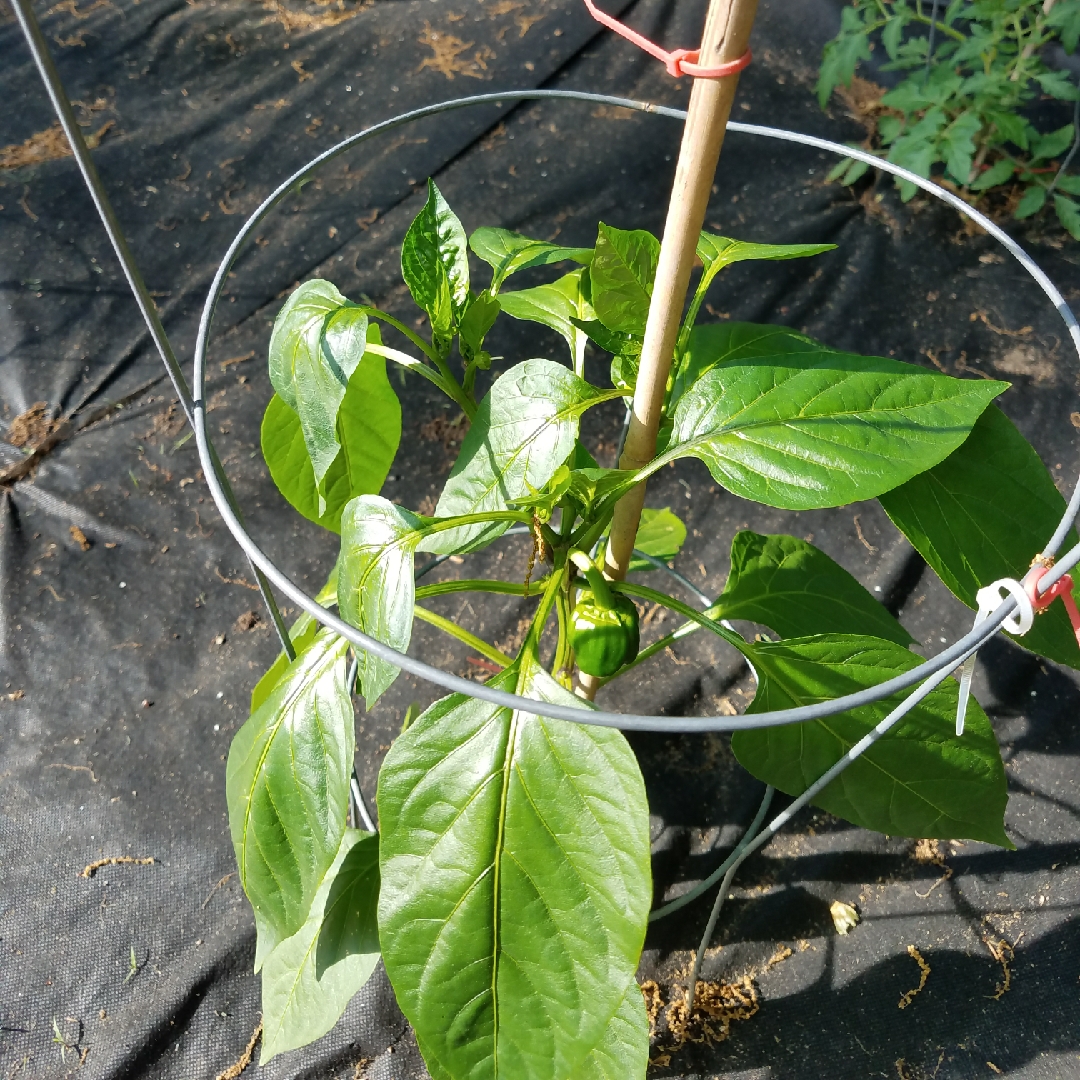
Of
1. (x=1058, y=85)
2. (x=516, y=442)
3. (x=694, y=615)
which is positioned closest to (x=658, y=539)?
(x=694, y=615)

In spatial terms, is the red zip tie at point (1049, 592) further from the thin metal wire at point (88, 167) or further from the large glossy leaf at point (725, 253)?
the thin metal wire at point (88, 167)

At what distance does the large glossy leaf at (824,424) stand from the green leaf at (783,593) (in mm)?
231

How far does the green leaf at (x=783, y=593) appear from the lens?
805 millimetres

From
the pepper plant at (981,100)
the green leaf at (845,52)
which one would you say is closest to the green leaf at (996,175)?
→ the pepper plant at (981,100)

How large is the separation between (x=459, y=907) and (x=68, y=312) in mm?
1563

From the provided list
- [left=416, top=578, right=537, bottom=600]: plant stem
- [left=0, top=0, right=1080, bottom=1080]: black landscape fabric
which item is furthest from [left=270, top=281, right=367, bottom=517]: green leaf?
[left=0, top=0, right=1080, bottom=1080]: black landscape fabric

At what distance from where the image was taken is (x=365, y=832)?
0.88 metres

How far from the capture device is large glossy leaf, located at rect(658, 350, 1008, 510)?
552mm

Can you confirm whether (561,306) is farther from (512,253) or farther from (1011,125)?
(1011,125)

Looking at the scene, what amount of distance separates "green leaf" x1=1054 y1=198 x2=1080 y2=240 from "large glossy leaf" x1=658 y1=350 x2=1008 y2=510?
4.76ft

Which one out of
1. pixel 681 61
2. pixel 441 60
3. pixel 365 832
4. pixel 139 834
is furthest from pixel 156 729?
pixel 441 60

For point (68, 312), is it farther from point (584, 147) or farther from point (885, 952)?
point (885, 952)

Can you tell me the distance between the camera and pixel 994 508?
64cm

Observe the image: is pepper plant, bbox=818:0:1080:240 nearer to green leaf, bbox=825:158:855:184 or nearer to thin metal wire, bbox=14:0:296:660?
green leaf, bbox=825:158:855:184
